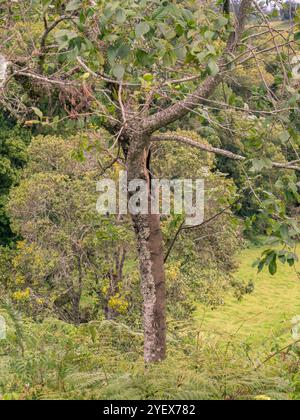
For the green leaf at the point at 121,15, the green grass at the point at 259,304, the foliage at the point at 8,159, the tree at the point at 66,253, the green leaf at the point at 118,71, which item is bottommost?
the green grass at the point at 259,304

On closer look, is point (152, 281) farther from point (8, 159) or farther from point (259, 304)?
point (259, 304)

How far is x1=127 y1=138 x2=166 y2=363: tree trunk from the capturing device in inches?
164

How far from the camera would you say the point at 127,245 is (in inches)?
467

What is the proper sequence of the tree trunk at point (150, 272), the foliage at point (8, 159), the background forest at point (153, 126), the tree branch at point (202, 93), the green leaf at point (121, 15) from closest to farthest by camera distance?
the green leaf at point (121, 15) → the background forest at point (153, 126) → the tree branch at point (202, 93) → the tree trunk at point (150, 272) → the foliage at point (8, 159)

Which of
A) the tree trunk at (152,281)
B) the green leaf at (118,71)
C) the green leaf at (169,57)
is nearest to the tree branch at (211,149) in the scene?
the tree trunk at (152,281)

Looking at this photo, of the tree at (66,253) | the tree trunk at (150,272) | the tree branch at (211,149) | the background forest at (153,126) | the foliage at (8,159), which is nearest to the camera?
the background forest at (153,126)

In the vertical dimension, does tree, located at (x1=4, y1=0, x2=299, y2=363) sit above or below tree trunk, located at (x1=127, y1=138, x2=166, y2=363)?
above

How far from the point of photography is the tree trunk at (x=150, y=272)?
13.7ft

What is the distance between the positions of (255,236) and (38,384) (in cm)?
2709

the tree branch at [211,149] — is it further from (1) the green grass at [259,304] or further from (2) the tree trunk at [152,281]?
(1) the green grass at [259,304]

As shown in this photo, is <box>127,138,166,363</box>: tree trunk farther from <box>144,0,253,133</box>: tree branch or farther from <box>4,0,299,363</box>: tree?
<box>144,0,253,133</box>: tree branch

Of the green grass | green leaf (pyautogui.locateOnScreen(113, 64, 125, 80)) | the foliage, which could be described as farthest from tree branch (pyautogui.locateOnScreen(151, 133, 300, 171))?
the foliage

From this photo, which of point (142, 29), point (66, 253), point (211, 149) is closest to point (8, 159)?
point (66, 253)

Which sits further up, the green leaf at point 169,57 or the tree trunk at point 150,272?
the green leaf at point 169,57
